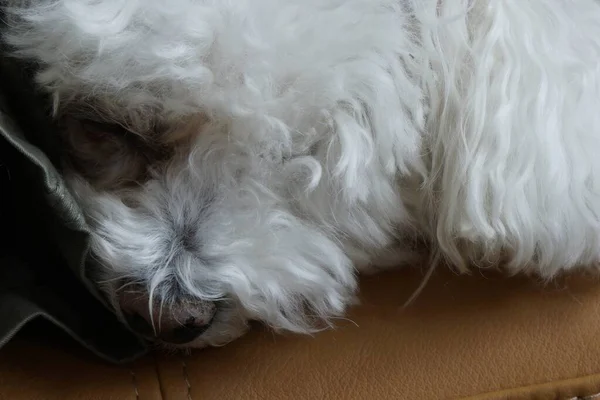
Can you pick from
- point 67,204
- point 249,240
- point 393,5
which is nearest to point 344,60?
point 393,5

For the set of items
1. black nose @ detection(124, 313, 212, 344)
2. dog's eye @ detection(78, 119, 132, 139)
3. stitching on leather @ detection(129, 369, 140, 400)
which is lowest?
stitching on leather @ detection(129, 369, 140, 400)

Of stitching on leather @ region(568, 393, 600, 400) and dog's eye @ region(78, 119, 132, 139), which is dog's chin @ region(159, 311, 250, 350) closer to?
dog's eye @ region(78, 119, 132, 139)

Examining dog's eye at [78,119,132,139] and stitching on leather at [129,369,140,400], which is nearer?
stitching on leather at [129,369,140,400]

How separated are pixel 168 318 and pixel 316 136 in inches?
10.1

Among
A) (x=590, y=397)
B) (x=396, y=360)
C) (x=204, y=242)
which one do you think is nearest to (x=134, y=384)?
(x=204, y=242)

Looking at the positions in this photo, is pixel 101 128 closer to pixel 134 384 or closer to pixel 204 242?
pixel 204 242

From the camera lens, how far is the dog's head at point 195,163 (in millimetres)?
771

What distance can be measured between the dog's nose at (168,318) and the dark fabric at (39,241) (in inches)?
0.8

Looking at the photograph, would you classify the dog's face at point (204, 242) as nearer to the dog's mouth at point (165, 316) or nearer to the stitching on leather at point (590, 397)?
the dog's mouth at point (165, 316)

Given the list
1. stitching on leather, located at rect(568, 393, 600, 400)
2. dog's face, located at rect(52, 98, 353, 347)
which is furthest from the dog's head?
stitching on leather, located at rect(568, 393, 600, 400)

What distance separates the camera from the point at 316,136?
81 centimetres

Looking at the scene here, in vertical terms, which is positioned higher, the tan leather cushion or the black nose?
the black nose

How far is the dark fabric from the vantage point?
0.74 m

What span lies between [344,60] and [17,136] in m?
0.35
